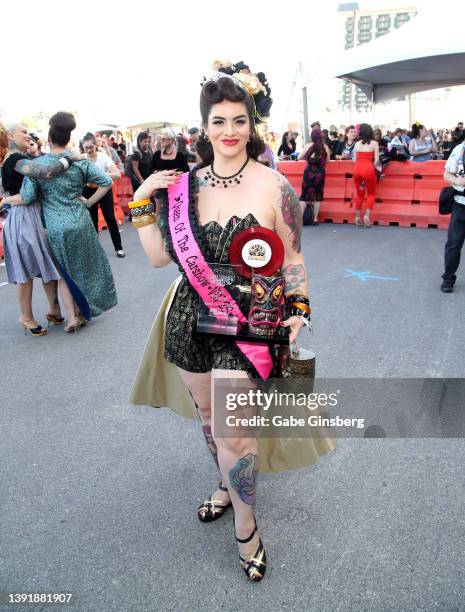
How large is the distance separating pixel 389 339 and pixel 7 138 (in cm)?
356

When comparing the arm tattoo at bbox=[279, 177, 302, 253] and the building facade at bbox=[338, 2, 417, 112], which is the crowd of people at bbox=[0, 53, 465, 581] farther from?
the building facade at bbox=[338, 2, 417, 112]

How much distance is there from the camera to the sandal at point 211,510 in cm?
237

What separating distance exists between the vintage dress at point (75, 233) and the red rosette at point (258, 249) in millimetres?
Result: 2946

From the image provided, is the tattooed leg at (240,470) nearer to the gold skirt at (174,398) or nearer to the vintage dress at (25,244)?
the gold skirt at (174,398)

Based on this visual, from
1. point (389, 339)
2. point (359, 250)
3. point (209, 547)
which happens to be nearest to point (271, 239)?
point (209, 547)

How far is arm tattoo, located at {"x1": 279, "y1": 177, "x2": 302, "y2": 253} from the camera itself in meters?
1.95

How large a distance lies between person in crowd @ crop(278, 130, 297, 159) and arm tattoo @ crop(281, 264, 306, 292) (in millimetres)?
12390

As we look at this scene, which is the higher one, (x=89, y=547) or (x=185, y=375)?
(x=185, y=375)

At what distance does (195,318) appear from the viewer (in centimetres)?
201

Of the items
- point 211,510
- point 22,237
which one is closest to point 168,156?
point 22,237

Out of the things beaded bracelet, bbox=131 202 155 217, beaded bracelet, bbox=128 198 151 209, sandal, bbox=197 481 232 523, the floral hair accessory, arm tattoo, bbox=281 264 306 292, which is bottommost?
sandal, bbox=197 481 232 523

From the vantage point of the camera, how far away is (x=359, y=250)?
24.3ft

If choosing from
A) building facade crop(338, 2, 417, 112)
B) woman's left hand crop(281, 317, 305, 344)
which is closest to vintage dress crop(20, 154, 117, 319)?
woman's left hand crop(281, 317, 305, 344)

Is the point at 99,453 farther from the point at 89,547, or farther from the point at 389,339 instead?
the point at 389,339
